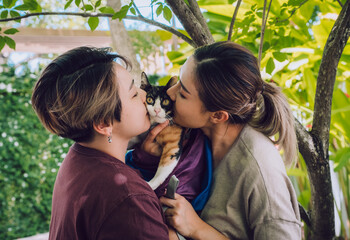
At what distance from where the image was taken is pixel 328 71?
1666 millimetres

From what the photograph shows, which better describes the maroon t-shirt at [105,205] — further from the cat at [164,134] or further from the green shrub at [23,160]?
the green shrub at [23,160]

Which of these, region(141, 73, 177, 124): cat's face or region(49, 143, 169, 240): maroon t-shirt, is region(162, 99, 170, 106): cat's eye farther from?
region(49, 143, 169, 240): maroon t-shirt

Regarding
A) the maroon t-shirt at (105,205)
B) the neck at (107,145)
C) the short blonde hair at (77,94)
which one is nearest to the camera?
the maroon t-shirt at (105,205)

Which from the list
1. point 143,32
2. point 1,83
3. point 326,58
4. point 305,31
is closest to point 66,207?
point 326,58

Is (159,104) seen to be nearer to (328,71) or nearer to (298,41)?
(328,71)

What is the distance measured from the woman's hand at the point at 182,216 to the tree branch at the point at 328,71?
81cm

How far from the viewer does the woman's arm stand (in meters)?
1.35

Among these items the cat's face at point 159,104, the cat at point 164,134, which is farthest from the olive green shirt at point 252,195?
the cat's face at point 159,104

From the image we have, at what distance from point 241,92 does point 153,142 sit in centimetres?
51

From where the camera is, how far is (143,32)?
21.1 feet

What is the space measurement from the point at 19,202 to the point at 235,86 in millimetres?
3666

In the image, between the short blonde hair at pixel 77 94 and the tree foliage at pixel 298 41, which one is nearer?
the short blonde hair at pixel 77 94

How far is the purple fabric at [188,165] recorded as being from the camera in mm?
1502

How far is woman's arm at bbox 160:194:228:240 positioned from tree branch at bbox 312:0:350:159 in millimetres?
768
